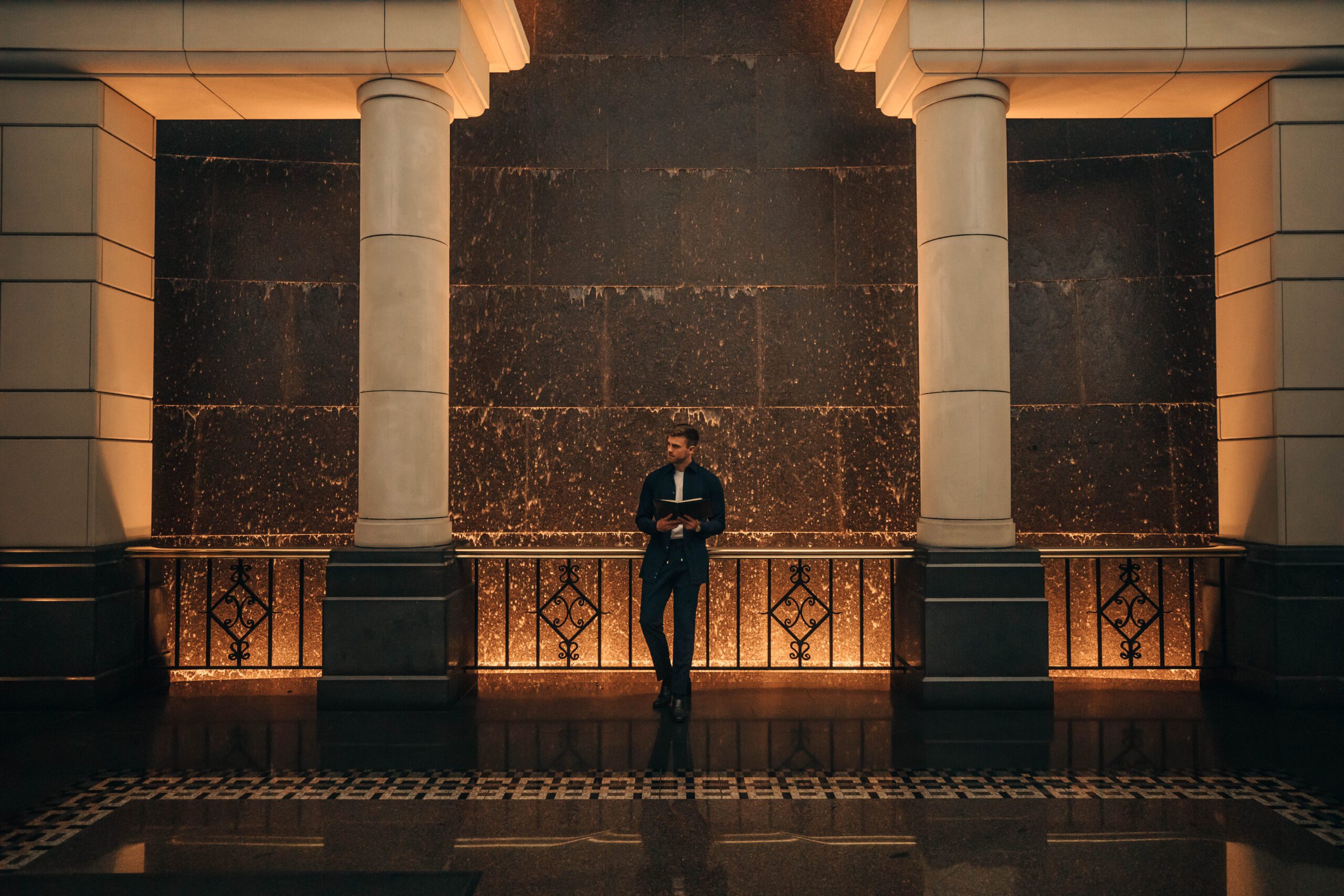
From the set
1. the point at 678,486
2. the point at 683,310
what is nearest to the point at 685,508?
the point at 678,486

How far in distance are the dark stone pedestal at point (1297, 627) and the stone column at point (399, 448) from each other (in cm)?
664

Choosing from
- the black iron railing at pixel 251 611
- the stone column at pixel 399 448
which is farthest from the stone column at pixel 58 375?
the stone column at pixel 399 448

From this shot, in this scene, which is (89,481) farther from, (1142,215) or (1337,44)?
(1337,44)

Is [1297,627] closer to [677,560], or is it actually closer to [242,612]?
[677,560]

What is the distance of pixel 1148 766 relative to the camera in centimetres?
505

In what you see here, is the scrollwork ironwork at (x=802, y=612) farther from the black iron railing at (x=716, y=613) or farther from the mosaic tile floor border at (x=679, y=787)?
the mosaic tile floor border at (x=679, y=787)

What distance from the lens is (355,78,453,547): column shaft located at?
259 inches

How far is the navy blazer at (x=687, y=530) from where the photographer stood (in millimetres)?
6207

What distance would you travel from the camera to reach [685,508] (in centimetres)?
600

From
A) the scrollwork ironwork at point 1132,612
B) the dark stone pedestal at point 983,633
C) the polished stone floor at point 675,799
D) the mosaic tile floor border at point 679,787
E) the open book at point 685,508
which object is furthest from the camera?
the scrollwork ironwork at point 1132,612

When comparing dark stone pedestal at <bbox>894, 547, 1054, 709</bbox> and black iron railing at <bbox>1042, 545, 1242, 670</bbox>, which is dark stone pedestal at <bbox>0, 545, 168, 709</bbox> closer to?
dark stone pedestal at <bbox>894, 547, 1054, 709</bbox>

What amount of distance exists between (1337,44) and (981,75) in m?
2.89

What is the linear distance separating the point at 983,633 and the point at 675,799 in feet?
10.3

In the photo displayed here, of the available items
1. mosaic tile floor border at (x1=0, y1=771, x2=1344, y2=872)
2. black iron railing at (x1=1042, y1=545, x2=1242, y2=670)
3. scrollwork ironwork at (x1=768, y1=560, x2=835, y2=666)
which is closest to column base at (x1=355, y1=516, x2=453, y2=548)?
mosaic tile floor border at (x1=0, y1=771, x2=1344, y2=872)
